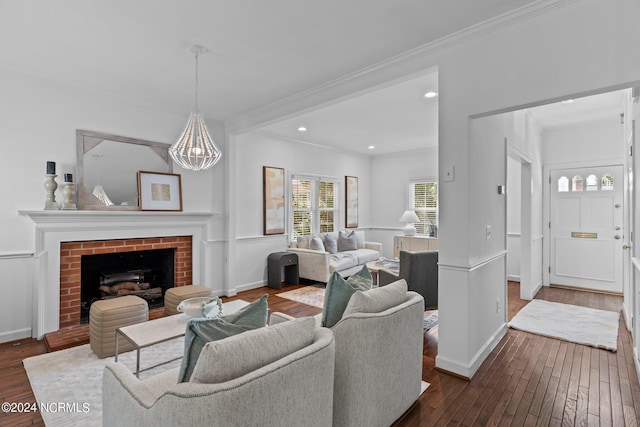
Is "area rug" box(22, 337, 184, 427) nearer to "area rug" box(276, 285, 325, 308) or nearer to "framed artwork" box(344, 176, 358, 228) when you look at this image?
"area rug" box(276, 285, 325, 308)

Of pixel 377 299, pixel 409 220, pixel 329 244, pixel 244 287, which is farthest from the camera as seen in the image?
pixel 409 220

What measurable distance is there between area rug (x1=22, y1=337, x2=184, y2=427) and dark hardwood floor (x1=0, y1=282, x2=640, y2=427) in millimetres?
91

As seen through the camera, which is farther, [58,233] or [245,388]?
[58,233]

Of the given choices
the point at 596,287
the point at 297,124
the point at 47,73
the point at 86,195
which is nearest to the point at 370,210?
the point at 297,124

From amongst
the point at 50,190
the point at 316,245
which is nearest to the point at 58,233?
the point at 50,190

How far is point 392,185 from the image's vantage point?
771 centimetres

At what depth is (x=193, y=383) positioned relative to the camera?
1.12 metres

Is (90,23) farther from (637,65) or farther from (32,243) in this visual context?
(637,65)

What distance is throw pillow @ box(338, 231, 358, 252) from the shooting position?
21.7ft

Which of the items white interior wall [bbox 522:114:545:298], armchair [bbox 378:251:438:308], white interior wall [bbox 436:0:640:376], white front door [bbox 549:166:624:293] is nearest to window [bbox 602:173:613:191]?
white front door [bbox 549:166:624:293]

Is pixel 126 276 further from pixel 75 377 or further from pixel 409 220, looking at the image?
pixel 409 220

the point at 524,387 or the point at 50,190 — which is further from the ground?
the point at 50,190

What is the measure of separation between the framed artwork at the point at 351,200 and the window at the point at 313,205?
12.1 inches

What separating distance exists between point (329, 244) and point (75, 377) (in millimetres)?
4382
